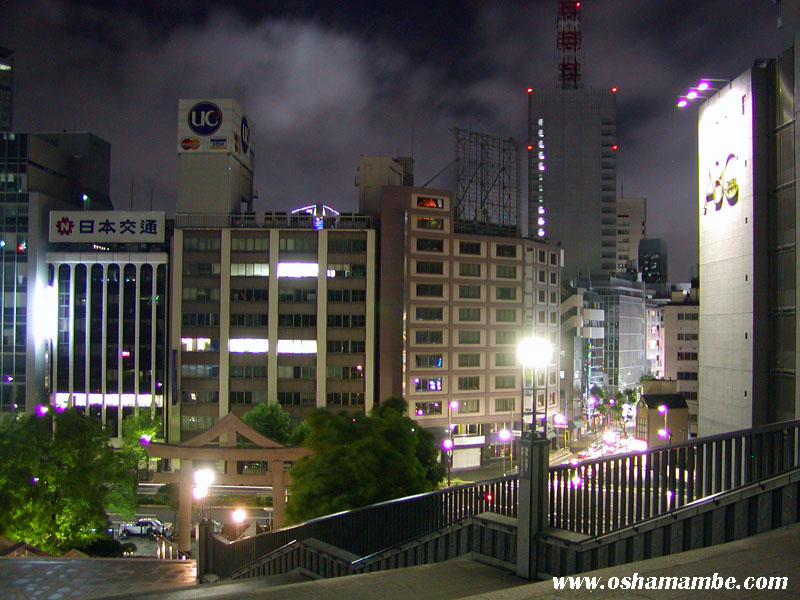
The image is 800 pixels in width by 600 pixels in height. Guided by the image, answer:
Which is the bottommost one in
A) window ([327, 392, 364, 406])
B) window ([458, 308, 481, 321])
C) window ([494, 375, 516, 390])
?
window ([327, 392, 364, 406])

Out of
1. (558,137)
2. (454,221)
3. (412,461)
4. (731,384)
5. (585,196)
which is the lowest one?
(412,461)

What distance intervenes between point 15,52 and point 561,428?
13376 cm

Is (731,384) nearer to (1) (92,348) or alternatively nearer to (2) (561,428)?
(2) (561,428)

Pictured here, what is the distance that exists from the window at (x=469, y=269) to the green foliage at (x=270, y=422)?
2090 cm

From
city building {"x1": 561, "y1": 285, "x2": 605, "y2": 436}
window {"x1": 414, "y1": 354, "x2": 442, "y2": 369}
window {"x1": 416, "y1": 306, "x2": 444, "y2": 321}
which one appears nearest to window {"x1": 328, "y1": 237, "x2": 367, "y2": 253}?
window {"x1": 416, "y1": 306, "x2": 444, "y2": 321}

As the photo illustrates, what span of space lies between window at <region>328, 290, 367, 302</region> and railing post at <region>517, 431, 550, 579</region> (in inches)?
1918

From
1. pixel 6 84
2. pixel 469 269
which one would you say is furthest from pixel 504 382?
pixel 6 84

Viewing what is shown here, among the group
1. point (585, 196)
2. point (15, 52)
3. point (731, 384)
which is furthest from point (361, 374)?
point (15, 52)

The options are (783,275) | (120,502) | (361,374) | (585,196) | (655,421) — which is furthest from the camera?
(585,196)

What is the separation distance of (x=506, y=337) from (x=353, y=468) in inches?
1590

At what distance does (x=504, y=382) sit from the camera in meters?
59.9

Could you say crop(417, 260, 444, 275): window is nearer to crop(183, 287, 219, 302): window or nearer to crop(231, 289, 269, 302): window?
crop(231, 289, 269, 302): window

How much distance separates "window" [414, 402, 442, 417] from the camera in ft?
185

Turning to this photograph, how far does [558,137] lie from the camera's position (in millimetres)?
108312
